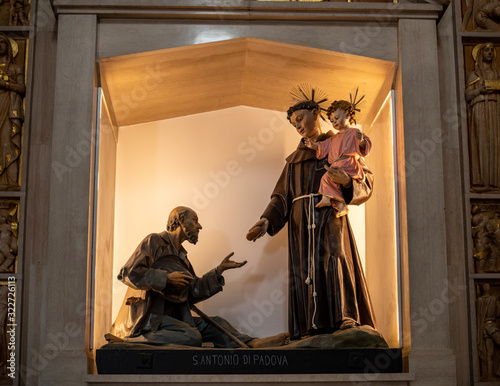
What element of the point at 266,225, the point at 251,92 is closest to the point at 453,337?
the point at 266,225

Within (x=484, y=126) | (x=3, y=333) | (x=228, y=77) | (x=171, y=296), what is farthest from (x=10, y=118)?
(x=484, y=126)

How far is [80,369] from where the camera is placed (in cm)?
577

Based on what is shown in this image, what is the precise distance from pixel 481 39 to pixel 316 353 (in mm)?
2474

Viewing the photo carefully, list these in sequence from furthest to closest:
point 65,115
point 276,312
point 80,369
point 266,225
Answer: point 276,312, point 266,225, point 65,115, point 80,369

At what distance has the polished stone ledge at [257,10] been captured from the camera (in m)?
6.39

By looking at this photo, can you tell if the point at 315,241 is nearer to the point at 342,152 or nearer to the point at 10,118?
the point at 342,152

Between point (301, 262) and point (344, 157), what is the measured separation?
0.78m

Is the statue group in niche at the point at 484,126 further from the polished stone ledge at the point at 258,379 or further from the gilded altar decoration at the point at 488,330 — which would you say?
the polished stone ledge at the point at 258,379

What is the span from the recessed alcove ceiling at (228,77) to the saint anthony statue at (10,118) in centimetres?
58

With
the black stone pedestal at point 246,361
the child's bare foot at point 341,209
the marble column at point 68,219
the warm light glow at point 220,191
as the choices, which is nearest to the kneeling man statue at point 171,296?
the black stone pedestal at point 246,361

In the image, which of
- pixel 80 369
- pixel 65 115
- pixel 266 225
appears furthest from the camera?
pixel 266 225

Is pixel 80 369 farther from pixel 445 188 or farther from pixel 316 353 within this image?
pixel 445 188

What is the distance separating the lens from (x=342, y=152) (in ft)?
21.4

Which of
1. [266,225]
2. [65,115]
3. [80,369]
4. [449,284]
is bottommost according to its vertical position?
[80,369]
